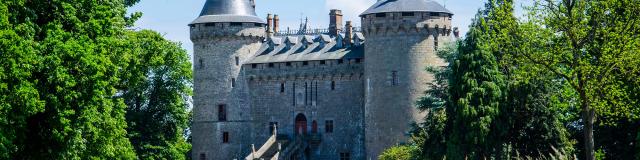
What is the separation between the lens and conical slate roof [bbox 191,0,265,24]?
76.1 metres

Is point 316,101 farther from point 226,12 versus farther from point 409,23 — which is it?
point 409,23

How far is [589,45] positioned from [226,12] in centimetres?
4410

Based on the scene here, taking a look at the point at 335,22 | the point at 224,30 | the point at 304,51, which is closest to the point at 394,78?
the point at 304,51

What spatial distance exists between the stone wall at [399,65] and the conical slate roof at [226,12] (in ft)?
31.2

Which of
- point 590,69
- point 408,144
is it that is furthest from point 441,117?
point 590,69

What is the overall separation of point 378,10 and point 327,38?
8.19 m

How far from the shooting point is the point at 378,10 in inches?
2731

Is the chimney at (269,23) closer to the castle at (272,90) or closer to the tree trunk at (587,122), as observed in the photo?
the castle at (272,90)

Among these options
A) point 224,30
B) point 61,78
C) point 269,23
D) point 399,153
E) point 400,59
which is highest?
point 269,23

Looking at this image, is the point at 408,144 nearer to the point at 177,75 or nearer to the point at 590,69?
the point at 177,75

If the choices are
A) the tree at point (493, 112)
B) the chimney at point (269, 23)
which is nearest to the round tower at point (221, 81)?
the chimney at point (269, 23)

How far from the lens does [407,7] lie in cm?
6888

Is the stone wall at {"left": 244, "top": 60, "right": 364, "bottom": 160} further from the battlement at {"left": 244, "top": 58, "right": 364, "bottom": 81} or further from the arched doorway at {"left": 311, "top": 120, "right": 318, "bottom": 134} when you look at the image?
the arched doorway at {"left": 311, "top": 120, "right": 318, "bottom": 134}

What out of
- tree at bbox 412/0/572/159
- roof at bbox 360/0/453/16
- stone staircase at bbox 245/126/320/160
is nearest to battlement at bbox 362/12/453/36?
roof at bbox 360/0/453/16
